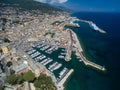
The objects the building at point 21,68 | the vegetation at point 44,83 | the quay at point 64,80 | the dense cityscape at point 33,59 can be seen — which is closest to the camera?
the vegetation at point 44,83

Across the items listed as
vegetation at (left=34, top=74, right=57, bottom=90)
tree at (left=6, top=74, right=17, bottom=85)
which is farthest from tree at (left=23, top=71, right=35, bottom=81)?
tree at (left=6, top=74, right=17, bottom=85)

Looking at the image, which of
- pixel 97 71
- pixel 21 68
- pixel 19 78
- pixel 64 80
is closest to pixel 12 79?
pixel 19 78

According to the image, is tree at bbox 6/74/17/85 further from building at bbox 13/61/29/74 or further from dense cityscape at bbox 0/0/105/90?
building at bbox 13/61/29/74

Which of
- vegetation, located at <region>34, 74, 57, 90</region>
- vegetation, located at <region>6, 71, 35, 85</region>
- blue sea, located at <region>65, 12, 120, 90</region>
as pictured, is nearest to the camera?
vegetation, located at <region>34, 74, 57, 90</region>

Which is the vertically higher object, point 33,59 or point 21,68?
point 21,68

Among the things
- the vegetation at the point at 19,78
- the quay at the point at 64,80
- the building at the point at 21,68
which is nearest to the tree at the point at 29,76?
the vegetation at the point at 19,78

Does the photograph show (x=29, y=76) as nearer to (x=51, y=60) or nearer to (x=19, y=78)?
(x=19, y=78)

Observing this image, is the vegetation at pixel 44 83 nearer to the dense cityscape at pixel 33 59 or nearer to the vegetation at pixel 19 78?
the dense cityscape at pixel 33 59

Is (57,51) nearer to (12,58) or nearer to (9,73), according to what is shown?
(12,58)

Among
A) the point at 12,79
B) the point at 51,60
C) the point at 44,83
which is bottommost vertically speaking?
the point at 51,60
